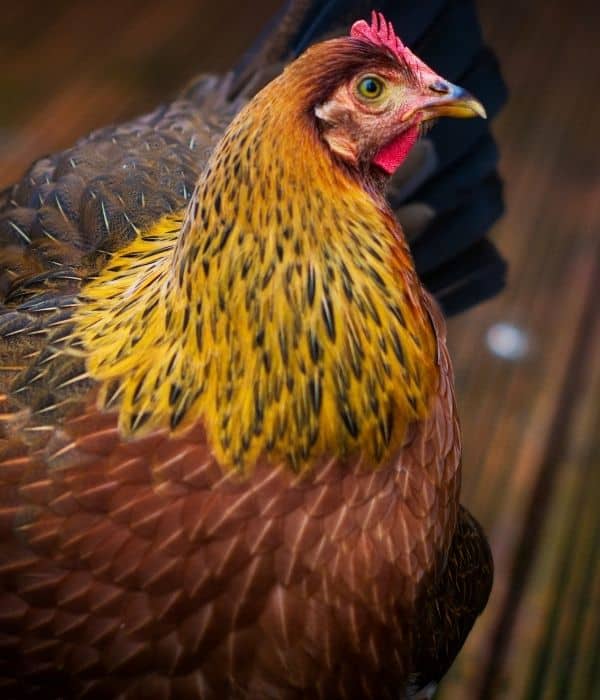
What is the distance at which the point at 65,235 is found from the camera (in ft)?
3.41

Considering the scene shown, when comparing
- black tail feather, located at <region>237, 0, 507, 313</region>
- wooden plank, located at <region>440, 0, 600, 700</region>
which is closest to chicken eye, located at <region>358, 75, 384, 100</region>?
black tail feather, located at <region>237, 0, 507, 313</region>

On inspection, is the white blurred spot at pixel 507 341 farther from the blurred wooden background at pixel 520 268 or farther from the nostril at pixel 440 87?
the nostril at pixel 440 87

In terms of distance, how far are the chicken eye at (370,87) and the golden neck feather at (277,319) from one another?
0.07m

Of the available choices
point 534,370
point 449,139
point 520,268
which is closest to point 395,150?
point 449,139

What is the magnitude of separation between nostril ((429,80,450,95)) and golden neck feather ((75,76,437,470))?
128 millimetres

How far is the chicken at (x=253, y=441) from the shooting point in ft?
2.47

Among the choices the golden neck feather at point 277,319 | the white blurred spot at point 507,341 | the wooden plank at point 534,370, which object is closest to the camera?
the golden neck feather at point 277,319

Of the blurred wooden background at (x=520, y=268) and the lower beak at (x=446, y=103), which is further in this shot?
the blurred wooden background at (x=520, y=268)

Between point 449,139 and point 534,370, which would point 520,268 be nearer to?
point 534,370

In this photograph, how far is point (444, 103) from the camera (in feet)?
2.68

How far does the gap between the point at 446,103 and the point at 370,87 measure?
3.4 inches

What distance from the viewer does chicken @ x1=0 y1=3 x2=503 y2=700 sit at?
29.6 inches

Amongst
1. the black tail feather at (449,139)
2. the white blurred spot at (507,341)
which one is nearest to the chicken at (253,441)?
the black tail feather at (449,139)

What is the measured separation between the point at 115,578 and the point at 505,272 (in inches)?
32.8
